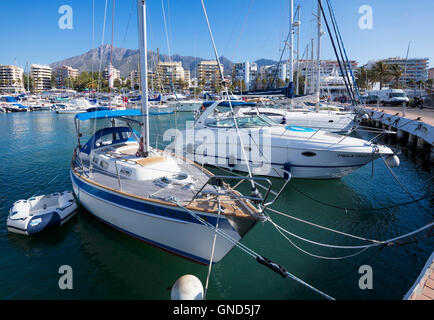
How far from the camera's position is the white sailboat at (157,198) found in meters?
5.14

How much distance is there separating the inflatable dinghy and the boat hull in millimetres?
1815

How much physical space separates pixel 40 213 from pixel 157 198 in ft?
14.9

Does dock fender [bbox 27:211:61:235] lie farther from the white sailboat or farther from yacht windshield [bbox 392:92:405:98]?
yacht windshield [bbox 392:92:405:98]

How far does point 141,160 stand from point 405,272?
24.0 feet

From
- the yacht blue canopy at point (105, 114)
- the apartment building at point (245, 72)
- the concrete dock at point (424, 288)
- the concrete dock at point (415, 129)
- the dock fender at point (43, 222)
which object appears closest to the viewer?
the concrete dock at point (424, 288)

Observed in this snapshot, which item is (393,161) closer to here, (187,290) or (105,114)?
(187,290)

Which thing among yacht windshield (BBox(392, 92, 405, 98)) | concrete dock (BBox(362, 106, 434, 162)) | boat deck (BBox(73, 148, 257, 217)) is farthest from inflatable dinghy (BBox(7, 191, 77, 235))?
yacht windshield (BBox(392, 92, 405, 98))

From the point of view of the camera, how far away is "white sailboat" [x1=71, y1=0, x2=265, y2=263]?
514 cm

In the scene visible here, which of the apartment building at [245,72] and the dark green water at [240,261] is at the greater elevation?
the apartment building at [245,72]

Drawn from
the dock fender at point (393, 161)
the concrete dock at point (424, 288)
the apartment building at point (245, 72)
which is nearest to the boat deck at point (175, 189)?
the concrete dock at point (424, 288)

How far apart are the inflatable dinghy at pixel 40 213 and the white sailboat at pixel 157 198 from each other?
0.69 metres

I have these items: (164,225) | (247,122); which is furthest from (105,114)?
(247,122)

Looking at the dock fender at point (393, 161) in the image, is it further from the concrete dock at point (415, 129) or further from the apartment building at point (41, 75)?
the apartment building at point (41, 75)
